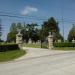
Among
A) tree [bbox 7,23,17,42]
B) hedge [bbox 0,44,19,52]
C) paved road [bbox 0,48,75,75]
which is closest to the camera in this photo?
paved road [bbox 0,48,75,75]

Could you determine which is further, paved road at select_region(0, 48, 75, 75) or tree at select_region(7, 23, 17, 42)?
tree at select_region(7, 23, 17, 42)

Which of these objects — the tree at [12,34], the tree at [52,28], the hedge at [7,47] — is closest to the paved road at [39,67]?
the hedge at [7,47]

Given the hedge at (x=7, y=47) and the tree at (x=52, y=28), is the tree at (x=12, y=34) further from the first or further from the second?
the hedge at (x=7, y=47)

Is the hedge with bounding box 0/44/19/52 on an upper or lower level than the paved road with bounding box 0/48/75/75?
upper

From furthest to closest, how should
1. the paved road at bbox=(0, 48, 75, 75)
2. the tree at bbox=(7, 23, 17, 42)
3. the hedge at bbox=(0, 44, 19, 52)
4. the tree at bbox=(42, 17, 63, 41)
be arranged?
the tree at bbox=(7, 23, 17, 42) < the tree at bbox=(42, 17, 63, 41) < the hedge at bbox=(0, 44, 19, 52) < the paved road at bbox=(0, 48, 75, 75)

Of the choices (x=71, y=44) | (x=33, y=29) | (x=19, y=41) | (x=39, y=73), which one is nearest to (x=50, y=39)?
(x=19, y=41)

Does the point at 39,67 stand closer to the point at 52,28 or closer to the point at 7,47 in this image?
the point at 7,47

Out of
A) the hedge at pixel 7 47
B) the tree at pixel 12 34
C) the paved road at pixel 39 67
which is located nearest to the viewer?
the paved road at pixel 39 67

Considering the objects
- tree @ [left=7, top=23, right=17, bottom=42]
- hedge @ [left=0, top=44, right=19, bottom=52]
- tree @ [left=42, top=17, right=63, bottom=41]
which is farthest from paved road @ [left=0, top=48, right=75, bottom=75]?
tree @ [left=7, top=23, right=17, bottom=42]

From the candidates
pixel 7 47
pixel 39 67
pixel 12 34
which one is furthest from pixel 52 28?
pixel 39 67

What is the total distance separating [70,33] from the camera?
114375mm

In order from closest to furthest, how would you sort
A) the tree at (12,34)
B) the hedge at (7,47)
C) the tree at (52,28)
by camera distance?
the hedge at (7,47), the tree at (52,28), the tree at (12,34)

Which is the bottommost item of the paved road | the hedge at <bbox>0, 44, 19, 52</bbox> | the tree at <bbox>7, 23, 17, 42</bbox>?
the paved road

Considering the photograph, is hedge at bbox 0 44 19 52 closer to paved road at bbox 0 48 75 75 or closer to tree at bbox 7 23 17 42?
paved road at bbox 0 48 75 75
